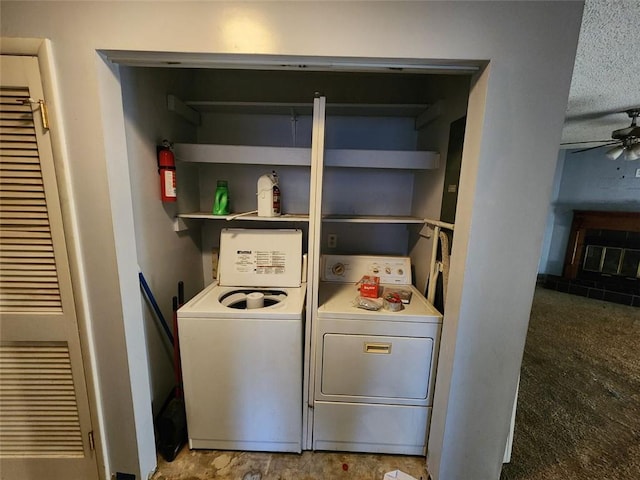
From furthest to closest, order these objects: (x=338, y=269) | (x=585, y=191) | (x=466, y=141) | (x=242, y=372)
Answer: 1. (x=585, y=191)
2. (x=338, y=269)
3. (x=242, y=372)
4. (x=466, y=141)

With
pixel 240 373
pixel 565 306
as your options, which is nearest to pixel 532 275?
pixel 240 373

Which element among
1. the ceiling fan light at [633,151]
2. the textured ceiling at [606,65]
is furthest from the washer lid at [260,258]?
the ceiling fan light at [633,151]

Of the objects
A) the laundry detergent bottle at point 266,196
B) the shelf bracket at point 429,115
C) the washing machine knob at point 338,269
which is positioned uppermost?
the shelf bracket at point 429,115

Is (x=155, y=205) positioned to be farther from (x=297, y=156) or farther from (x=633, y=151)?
(x=633, y=151)

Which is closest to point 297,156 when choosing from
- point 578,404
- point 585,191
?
point 578,404

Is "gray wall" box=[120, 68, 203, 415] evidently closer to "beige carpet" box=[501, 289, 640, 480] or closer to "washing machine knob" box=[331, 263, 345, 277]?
"washing machine knob" box=[331, 263, 345, 277]

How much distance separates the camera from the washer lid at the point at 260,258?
1757mm

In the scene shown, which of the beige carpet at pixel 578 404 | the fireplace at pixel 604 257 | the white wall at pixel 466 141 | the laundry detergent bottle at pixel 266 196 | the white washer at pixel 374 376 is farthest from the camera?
Answer: the fireplace at pixel 604 257

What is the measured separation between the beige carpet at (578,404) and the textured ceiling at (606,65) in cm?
242

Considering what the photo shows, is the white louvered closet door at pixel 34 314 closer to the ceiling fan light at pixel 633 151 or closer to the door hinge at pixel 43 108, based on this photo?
the door hinge at pixel 43 108

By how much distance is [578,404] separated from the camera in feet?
6.37

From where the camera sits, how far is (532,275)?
1058mm

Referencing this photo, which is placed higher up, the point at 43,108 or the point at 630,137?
the point at 630,137

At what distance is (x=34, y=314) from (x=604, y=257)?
6982 millimetres
